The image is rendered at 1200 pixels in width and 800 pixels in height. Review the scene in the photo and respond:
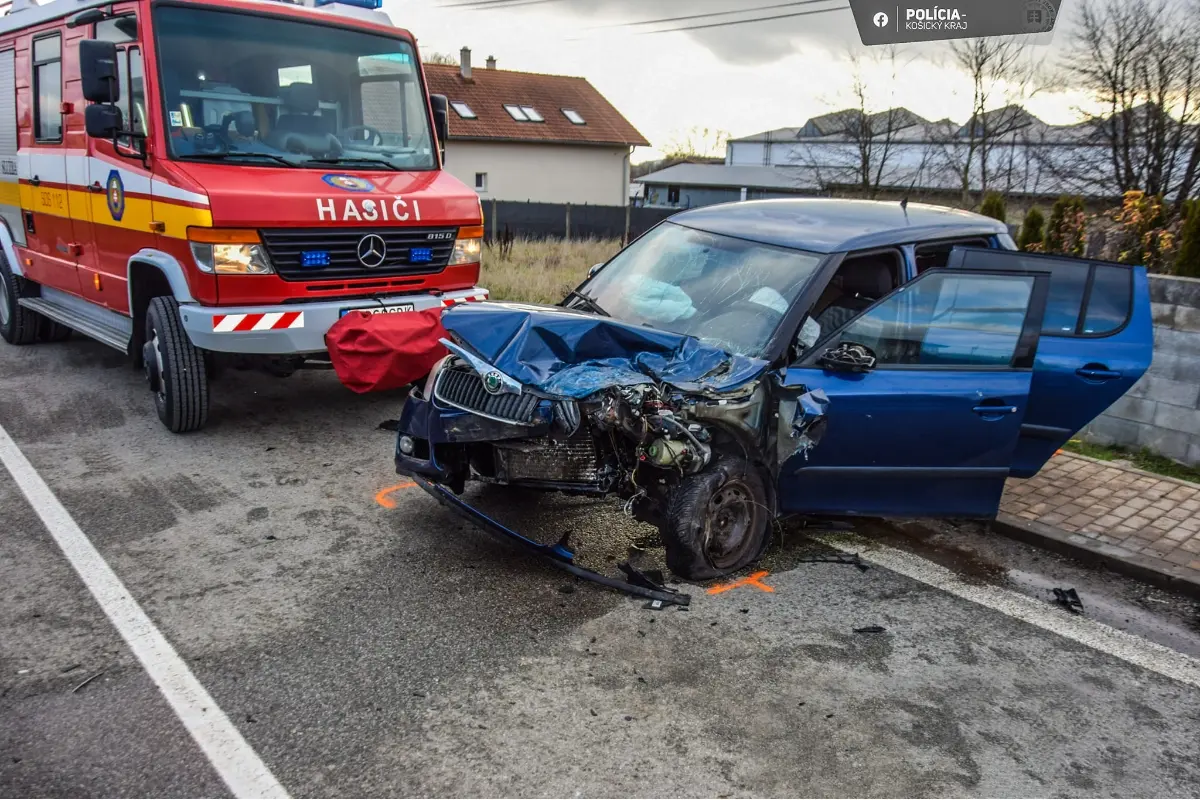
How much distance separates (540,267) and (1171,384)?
37.0ft

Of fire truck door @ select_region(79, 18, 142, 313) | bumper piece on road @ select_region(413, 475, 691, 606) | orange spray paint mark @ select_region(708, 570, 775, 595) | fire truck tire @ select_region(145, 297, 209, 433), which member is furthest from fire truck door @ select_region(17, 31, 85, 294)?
orange spray paint mark @ select_region(708, 570, 775, 595)

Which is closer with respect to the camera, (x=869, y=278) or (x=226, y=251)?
(x=869, y=278)

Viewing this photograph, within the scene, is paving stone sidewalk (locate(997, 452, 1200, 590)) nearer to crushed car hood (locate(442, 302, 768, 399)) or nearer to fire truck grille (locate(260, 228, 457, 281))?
crushed car hood (locate(442, 302, 768, 399))

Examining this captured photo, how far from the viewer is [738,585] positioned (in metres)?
4.25

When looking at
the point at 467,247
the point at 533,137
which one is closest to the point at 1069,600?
the point at 467,247

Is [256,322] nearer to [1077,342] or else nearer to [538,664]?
[538,664]

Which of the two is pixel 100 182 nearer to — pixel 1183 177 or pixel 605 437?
pixel 605 437

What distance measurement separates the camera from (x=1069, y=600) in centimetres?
426

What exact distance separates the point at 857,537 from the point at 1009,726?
5.74ft

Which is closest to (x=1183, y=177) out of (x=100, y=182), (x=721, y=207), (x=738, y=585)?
(x=721, y=207)

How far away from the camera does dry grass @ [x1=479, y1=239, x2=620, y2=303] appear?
1260 centimetres

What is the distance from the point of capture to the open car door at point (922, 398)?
168 inches

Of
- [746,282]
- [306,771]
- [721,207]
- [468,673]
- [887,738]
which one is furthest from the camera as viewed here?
[721,207]

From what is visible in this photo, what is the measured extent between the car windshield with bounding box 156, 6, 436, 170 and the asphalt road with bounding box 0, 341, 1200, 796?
236 centimetres
